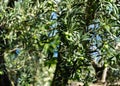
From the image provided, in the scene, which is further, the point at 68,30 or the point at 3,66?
the point at 3,66

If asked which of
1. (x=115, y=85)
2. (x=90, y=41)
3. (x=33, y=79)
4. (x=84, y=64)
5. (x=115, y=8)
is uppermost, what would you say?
(x=115, y=8)

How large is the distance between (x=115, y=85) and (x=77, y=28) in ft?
13.9

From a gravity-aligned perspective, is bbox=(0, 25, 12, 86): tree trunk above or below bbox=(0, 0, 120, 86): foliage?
below

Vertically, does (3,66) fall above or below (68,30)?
below

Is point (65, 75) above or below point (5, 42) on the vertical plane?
below

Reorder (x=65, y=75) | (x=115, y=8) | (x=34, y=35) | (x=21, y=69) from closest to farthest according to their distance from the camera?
(x=115, y=8)
(x=34, y=35)
(x=65, y=75)
(x=21, y=69)

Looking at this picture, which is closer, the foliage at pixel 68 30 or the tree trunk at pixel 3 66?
the foliage at pixel 68 30

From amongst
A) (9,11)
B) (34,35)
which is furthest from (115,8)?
(9,11)

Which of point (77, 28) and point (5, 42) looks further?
point (5, 42)

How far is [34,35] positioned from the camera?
589 centimetres

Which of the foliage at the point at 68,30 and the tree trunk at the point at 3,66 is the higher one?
the foliage at the point at 68,30

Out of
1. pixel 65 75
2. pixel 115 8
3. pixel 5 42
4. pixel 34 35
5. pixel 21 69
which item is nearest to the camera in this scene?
pixel 115 8

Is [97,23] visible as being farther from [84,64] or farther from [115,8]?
[84,64]

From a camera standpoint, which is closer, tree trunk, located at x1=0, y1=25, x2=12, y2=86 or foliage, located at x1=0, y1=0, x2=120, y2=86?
foliage, located at x1=0, y1=0, x2=120, y2=86
